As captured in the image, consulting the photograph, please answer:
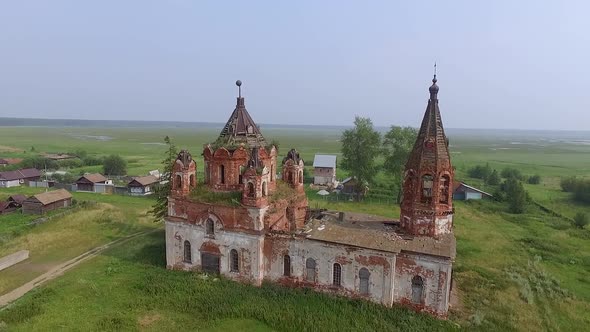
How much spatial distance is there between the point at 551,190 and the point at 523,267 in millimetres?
42778

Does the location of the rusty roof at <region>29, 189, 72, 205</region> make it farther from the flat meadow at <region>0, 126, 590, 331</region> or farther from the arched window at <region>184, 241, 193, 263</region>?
the arched window at <region>184, 241, 193, 263</region>

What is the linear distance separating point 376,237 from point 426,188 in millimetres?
4741

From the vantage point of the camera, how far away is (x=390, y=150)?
47.2 metres

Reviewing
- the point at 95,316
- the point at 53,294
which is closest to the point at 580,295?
the point at 95,316

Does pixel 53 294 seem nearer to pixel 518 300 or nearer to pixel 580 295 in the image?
pixel 518 300

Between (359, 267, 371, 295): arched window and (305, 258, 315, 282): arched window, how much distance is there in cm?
263

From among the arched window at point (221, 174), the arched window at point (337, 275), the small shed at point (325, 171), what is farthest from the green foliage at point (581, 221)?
the arched window at point (221, 174)

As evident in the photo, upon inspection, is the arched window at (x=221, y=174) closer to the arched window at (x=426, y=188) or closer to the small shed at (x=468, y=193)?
the arched window at (x=426, y=188)

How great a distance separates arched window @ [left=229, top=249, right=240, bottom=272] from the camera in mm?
22341

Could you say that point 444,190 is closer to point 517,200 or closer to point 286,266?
point 286,266

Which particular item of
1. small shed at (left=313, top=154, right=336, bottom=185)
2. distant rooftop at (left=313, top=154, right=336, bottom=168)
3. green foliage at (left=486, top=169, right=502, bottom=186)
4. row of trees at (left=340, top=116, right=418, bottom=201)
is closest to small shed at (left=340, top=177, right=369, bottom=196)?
row of trees at (left=340, top=116, right=418, bottom=201)

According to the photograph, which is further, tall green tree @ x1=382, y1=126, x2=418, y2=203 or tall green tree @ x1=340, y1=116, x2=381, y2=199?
tall green tree @ x1=340, y1=116, x2=381, y2=199

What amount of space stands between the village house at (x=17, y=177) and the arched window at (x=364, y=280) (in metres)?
58.2

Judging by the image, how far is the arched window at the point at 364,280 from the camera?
1978 cm
